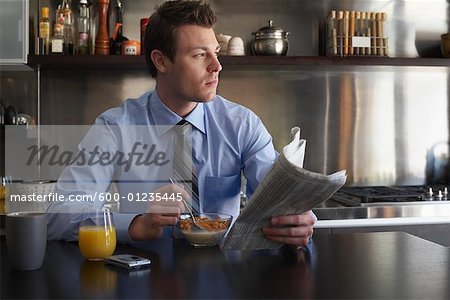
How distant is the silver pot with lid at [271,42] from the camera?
8.99 feet

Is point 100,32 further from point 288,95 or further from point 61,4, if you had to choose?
point 288,95

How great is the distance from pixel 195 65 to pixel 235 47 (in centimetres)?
103

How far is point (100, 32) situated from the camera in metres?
2.77

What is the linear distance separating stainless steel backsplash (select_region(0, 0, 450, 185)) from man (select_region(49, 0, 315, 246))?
1.11 meters

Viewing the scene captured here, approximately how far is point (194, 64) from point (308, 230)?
691mm

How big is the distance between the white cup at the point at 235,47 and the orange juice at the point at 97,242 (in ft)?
5.60

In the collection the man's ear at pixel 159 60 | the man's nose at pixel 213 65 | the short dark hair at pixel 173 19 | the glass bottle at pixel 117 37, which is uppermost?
the glass bottle at pixel 117 37

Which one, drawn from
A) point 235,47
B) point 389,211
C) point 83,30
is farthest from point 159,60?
point 389,211

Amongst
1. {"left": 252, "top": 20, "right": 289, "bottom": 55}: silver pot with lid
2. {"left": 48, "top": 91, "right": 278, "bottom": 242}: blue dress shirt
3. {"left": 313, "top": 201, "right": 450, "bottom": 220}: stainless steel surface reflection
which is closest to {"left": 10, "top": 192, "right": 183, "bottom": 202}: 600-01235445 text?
{"left": 48, "top": 91, "right": 278, "bottom": 242}: blue dress shirt

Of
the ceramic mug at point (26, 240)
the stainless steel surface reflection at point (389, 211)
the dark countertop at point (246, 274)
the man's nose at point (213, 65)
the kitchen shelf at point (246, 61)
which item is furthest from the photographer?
the kitchen shelf at point (246, 61)

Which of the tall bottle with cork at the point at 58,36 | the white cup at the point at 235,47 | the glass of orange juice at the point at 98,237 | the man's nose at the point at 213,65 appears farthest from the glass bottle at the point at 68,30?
the glass of orange juice at the point at 98,237

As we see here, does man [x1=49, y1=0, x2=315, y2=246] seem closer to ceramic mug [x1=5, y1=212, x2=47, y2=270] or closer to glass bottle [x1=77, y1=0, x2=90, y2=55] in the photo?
ceramic mug [x1=5, y1=212, x2=47, y2=270]

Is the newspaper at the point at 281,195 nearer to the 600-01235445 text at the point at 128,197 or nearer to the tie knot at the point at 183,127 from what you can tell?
the 600-01235445 text at the point at 128,197

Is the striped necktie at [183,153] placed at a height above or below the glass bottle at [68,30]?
below
